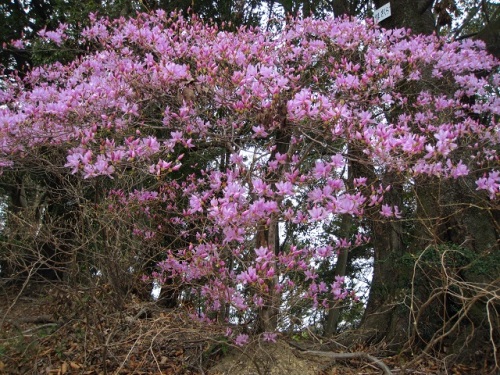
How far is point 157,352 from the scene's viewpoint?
340cm

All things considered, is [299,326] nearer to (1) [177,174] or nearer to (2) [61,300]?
(2) [61,300]

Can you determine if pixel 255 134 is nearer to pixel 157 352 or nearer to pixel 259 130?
pixel 259 130

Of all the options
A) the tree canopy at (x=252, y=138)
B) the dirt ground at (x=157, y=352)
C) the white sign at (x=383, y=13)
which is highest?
the white sign at (x=383, y=13)

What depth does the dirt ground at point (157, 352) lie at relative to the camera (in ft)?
10.1

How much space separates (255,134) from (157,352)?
1.89 meters

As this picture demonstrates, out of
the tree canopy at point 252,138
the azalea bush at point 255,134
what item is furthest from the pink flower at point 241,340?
the azalea bush at point 255,134

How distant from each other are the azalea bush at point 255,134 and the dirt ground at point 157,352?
0.83 ft

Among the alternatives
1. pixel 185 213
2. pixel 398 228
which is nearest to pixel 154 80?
pixel 185 213

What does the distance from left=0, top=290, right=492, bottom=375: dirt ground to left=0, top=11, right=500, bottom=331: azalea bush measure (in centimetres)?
25

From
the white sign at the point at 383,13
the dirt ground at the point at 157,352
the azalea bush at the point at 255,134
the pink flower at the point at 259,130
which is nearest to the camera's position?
the azalea bush at the point at 255,134

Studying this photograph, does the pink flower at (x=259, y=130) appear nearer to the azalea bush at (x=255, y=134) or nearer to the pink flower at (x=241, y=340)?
the azalea bush at (x=255, y=134)

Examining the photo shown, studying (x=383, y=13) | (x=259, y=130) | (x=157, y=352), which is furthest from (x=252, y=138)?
(x=383, y=13)

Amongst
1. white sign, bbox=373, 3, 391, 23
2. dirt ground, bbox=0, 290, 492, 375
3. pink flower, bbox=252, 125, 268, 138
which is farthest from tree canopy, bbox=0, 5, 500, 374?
white sign, bbox=373, 3, 391, 23

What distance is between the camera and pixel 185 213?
2992 millimetres
